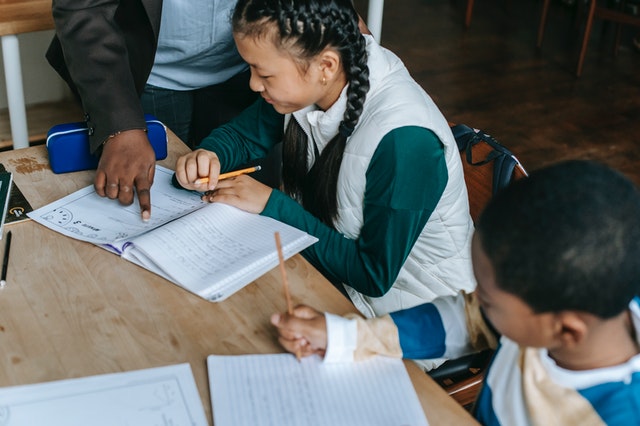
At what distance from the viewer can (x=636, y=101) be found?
412 cm

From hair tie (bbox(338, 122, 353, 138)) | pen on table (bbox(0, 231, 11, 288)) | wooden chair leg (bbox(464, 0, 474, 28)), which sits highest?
hair tie (bbox(338, 122, 353, 138))

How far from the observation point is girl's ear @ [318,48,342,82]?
57.0 inches

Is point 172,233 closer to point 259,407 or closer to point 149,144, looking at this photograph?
point 149,144

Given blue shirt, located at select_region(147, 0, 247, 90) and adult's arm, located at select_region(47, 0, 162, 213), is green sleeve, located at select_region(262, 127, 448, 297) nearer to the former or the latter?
adult's arm, located at select_region(47, 0, 162, 213)

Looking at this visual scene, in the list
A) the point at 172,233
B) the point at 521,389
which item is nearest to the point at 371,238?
the point at 172,233

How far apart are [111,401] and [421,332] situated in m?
0.44

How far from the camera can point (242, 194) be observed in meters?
1.48

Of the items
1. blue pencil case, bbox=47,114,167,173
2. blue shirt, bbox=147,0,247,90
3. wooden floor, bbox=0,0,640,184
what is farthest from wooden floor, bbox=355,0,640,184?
blue pencil case, bbox=47,114,167,173

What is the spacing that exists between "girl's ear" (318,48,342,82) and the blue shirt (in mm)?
489

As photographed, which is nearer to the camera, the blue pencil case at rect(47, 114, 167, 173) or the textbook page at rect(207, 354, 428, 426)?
the textbook page at rect(207, 354, 428, 426)

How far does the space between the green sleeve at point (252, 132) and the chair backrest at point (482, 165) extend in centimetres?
44

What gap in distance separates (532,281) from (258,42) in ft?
2.40

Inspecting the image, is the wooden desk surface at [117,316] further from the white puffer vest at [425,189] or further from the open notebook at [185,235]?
the white puffer vest at [425,189]

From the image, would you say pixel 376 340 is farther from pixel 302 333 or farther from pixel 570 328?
pixel 570 328
